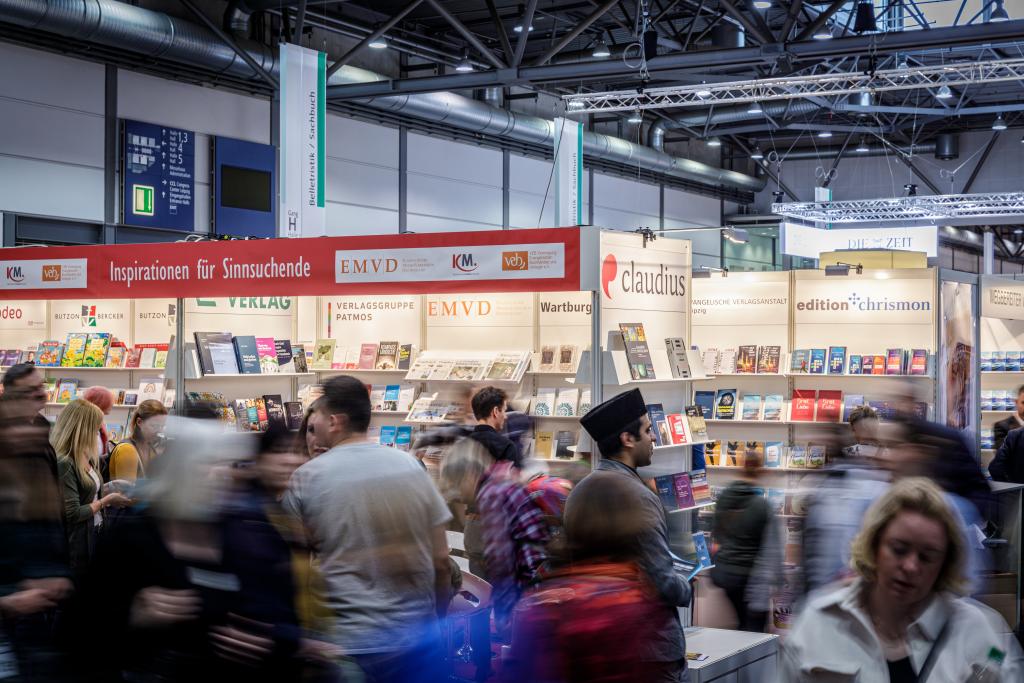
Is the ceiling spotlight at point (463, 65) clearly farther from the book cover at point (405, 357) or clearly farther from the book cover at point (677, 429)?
the book cover at point (677, 429)

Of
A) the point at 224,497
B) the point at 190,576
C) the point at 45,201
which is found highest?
the point at 45,201

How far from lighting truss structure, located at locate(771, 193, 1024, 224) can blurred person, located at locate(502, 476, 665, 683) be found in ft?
64.8

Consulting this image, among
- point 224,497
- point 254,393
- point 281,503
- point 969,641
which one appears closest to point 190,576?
point 224,497

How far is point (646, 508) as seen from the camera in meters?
3.19

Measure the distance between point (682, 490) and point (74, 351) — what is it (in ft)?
18.4

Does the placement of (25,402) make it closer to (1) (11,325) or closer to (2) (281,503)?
(2) (281,503)

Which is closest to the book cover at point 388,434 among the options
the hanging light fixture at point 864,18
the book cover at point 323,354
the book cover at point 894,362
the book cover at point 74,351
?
the book cover at point 323,354

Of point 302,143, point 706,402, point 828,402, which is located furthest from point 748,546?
point 302,143

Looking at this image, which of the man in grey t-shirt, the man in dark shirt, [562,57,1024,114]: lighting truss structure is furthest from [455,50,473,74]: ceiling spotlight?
the man in grey t-shirt

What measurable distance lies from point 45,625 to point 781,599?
414cm

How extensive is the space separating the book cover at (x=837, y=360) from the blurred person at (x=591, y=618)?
7.25 m

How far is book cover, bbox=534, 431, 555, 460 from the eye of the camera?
7.63m

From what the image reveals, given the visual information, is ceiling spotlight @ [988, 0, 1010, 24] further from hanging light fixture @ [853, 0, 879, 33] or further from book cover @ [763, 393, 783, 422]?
book cover @ [763, 393, 783, 422]

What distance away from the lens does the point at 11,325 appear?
1005cm
